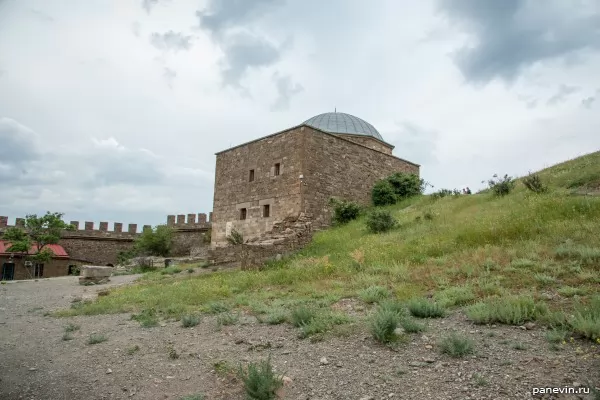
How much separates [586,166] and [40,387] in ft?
51.5

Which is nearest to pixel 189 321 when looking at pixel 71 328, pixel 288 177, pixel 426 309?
pixel 71 328

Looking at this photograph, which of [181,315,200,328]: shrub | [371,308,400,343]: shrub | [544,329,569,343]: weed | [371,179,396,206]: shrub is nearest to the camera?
[544,329,569,343]: weed

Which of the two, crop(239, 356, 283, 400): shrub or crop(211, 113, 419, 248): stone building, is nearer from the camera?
crop(239, 356, 283, 400): shrub

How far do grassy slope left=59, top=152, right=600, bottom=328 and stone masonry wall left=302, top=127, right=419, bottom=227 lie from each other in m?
2.96

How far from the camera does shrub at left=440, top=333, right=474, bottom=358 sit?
4426 millimetres

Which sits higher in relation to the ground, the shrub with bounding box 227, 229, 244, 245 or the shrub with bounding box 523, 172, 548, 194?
the shrub with bounding box 523, 172, 548, 194

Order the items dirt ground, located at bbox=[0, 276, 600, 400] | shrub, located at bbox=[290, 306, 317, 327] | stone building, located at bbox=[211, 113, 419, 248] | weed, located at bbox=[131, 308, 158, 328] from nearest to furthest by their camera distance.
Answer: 1. dirt ground, located at bbox=[0, 276, 600, 400]
2. shrub, located at bbox=[290, 306, 317, 327]
3. weed, located at bbox=[131, 308, 158, 328]
4. stone building, located at bbox=[211, 113, 419, 248]

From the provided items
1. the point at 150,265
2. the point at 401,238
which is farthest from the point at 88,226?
the point at 401,238

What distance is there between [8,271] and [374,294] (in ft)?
104

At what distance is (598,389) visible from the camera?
3.38 metres

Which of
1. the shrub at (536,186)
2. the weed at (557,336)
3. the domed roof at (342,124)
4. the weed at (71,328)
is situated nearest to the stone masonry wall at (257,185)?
the domed roof at (342,124)

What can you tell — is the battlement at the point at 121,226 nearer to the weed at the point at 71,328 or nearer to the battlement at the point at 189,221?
the battlement at the point at 189,221

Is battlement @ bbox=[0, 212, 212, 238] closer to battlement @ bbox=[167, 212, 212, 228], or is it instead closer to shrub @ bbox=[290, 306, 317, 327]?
battlement @ bbox=[167, 212, 212, 228]

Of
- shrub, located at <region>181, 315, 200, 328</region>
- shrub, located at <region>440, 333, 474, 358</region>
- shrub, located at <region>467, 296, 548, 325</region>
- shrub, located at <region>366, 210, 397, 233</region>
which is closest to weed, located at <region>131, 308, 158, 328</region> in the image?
shrub, located at <region>181, 315, 200, 328</region>
